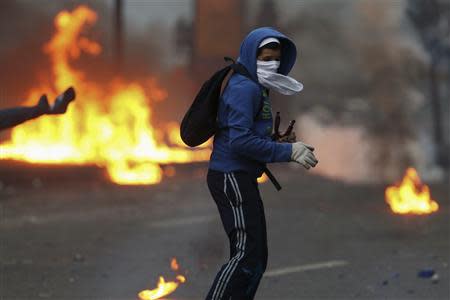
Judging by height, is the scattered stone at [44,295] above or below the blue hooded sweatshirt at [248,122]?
below

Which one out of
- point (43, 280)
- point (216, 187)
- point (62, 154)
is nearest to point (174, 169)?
point (62, 154)

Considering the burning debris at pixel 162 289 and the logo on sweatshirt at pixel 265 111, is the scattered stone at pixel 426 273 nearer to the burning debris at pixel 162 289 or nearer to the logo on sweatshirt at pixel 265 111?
the burning debris at pixel 162 289

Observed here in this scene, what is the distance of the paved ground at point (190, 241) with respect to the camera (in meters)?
5.75

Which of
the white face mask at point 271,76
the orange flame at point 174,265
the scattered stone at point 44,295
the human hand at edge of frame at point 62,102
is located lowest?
the orange flame at point 174,265

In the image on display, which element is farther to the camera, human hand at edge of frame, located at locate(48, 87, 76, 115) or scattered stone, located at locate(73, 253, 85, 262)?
scattered stone, located at locate(73, 253, 85, 262)

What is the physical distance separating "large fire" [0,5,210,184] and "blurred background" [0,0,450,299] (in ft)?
0.13

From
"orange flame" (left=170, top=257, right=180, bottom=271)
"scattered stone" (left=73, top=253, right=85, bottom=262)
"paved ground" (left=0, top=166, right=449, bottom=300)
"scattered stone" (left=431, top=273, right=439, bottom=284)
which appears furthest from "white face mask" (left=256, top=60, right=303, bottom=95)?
"scattered stone" (left=73, top=253, right=85, bottom=262)

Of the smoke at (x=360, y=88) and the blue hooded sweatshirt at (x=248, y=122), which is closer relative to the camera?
the blue hooded sweatshirt at (x=248, y=122)

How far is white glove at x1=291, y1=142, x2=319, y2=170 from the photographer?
378cm

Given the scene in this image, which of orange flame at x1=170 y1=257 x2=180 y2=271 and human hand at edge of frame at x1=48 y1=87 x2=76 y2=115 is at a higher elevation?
human hand at edge of frame at x1=48 y1=87 x2=76 y2=115

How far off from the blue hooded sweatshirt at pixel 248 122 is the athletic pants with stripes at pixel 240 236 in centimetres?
8

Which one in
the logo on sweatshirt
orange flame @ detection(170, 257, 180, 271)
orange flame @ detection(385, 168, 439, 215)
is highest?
the logo on sweatshirt

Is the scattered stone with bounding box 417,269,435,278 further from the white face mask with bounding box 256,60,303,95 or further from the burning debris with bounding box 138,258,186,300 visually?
the white face mask with bounding box 256,60,303,95

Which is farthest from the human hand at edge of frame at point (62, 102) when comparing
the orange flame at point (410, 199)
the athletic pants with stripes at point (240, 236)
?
the orange flame at point (410, 199)
